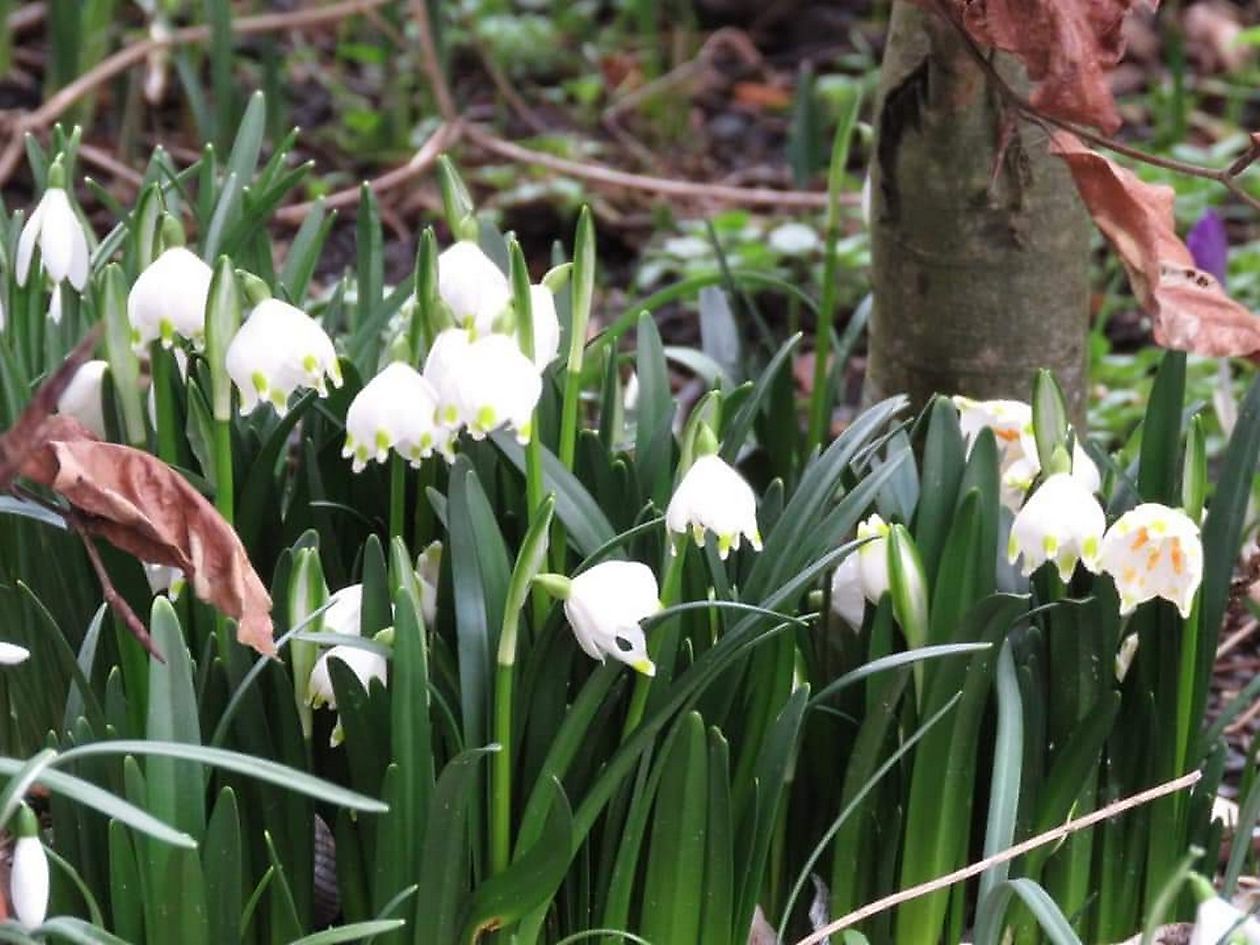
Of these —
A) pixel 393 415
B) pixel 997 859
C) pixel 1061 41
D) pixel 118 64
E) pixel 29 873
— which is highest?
pixel 1061 41

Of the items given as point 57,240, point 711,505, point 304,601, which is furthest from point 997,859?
point 57,240

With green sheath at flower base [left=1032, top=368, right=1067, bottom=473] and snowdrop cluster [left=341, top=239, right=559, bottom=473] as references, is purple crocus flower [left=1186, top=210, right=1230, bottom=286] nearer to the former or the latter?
green sheath at flower base [left=1032, top=368, right=1067, bottom=473]

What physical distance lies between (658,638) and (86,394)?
62cm

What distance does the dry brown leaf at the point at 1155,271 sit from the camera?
170cm

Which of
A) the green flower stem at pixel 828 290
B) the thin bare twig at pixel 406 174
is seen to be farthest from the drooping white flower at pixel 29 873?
the thin bare twig at pixel 406 174

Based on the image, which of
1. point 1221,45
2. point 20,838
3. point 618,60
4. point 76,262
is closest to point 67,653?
point 20,838

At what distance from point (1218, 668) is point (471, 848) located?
1328mm

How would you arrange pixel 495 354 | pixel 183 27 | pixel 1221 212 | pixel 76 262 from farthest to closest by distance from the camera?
pixel 183 27
pixel 1221 212
pixel 76 262
pixel 495 354

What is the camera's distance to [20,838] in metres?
1.19

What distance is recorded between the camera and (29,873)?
1.19 meters

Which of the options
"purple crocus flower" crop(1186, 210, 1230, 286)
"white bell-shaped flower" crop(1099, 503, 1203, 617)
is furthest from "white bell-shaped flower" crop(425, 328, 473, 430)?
"purple crocus flower" crop(1186, 210, 1230, 286)

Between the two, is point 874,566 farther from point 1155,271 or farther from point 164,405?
point 164,405

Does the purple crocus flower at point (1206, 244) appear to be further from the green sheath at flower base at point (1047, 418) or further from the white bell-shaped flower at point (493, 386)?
the white bell-shaped flower at point (493, 386)

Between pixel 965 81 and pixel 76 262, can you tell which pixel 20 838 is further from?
pixel 965 81
